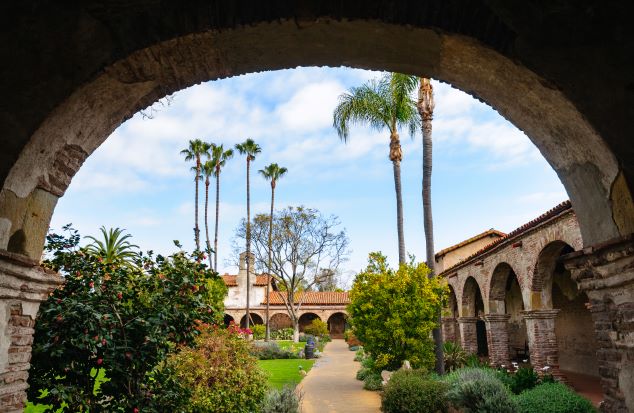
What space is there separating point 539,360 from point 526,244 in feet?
11.3

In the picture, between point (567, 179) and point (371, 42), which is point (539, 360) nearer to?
point (567, 179)

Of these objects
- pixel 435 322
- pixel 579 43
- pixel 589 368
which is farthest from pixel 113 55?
pixel 589 368

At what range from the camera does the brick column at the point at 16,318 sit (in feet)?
11.0

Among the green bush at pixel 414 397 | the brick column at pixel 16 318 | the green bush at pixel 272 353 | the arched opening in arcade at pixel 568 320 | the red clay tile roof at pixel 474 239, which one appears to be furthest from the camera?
the red clay tile roof at pixel 474 239

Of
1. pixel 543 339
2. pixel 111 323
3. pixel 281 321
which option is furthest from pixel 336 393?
pixel 281 321

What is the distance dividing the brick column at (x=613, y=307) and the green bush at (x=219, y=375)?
222 inches

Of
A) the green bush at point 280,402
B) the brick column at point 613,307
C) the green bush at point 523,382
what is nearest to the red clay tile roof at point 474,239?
the green bush at point 523,382

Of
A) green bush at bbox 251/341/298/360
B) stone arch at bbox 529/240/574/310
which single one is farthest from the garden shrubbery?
stone arch at bbox 529/240/574/310

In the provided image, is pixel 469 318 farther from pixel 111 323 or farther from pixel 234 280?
pixel 234 280

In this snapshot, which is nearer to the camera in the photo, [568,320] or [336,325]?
[568,320]

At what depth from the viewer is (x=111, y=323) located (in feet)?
19.6

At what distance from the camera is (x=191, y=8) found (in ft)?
11.2

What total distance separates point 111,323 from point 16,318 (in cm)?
256

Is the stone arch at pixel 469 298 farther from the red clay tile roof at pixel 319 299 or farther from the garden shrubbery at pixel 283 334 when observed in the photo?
the red clay tile roof at pixel 319 299
